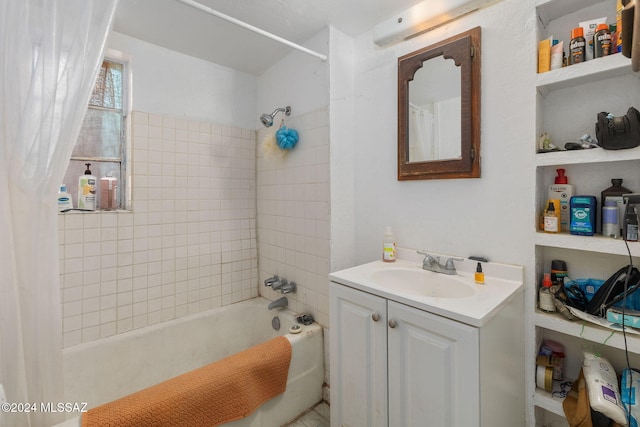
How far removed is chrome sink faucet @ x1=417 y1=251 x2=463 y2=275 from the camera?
133 centimetres

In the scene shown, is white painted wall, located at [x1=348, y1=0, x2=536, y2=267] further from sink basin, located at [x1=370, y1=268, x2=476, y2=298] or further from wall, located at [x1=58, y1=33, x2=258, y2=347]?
wall, located at [x1=58, y1=33, x2=258, y2=347]

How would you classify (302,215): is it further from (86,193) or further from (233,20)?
(86,193)

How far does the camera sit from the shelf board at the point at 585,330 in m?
0.95

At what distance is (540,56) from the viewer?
44.9 inches

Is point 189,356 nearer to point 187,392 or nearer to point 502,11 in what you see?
point 187,392

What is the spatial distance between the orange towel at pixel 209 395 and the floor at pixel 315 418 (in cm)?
25

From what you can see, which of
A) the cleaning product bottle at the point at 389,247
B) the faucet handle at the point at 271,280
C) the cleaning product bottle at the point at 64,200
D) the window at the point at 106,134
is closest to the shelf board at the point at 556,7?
the cleaning product bottle at the point at 389,247

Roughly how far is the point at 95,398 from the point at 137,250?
2.76ft

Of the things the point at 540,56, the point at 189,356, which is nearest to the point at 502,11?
the point at 540,56

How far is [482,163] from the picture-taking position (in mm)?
1304

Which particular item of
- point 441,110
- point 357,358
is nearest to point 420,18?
point 441,110

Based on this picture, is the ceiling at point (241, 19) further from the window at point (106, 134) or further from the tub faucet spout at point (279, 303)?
the tub faucet spout at point (279, 303)

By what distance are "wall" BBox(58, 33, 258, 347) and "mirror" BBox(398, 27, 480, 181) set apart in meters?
1.31

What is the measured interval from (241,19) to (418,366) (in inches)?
76.9
